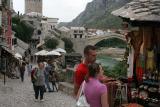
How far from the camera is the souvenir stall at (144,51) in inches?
449

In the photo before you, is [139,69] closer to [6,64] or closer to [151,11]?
[151,11]

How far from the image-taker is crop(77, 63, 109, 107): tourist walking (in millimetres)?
8180

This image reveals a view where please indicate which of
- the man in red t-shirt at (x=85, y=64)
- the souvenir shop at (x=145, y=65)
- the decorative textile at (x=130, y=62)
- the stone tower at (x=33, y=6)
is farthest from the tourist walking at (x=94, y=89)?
the stone tower at (x=33, y=6)

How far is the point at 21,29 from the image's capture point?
10606 cm

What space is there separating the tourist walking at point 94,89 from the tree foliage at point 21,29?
91303 mm

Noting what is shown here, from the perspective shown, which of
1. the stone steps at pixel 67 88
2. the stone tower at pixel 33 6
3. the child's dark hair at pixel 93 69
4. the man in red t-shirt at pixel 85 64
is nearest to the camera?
the child's dark hair at pixel 93 69

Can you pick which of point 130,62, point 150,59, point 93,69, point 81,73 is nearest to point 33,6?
point 130,62

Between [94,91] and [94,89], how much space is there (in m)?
0.03

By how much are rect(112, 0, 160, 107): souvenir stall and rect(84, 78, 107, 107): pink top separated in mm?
2846

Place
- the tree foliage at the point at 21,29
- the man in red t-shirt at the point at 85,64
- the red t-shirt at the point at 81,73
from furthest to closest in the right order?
the tree foliage at the point at 21,29 < the red t-shirt at the point at 81,73 < the man in red t-shirt at the point at 85,64

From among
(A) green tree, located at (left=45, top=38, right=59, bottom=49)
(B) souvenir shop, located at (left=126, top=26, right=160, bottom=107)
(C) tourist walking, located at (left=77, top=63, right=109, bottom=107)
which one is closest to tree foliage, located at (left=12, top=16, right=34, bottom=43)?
(A) green tree, located at (left=45, top=38, right=59, bottom=49)

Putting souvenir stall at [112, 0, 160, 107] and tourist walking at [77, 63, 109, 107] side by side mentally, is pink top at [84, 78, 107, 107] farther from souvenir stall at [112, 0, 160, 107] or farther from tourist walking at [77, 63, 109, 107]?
souvenir stall at [112, 0, 160, 107]

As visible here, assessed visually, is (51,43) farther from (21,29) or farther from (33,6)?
(33,6)

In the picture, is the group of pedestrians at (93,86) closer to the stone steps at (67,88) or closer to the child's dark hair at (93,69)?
the child's dark hair at (93,69)
